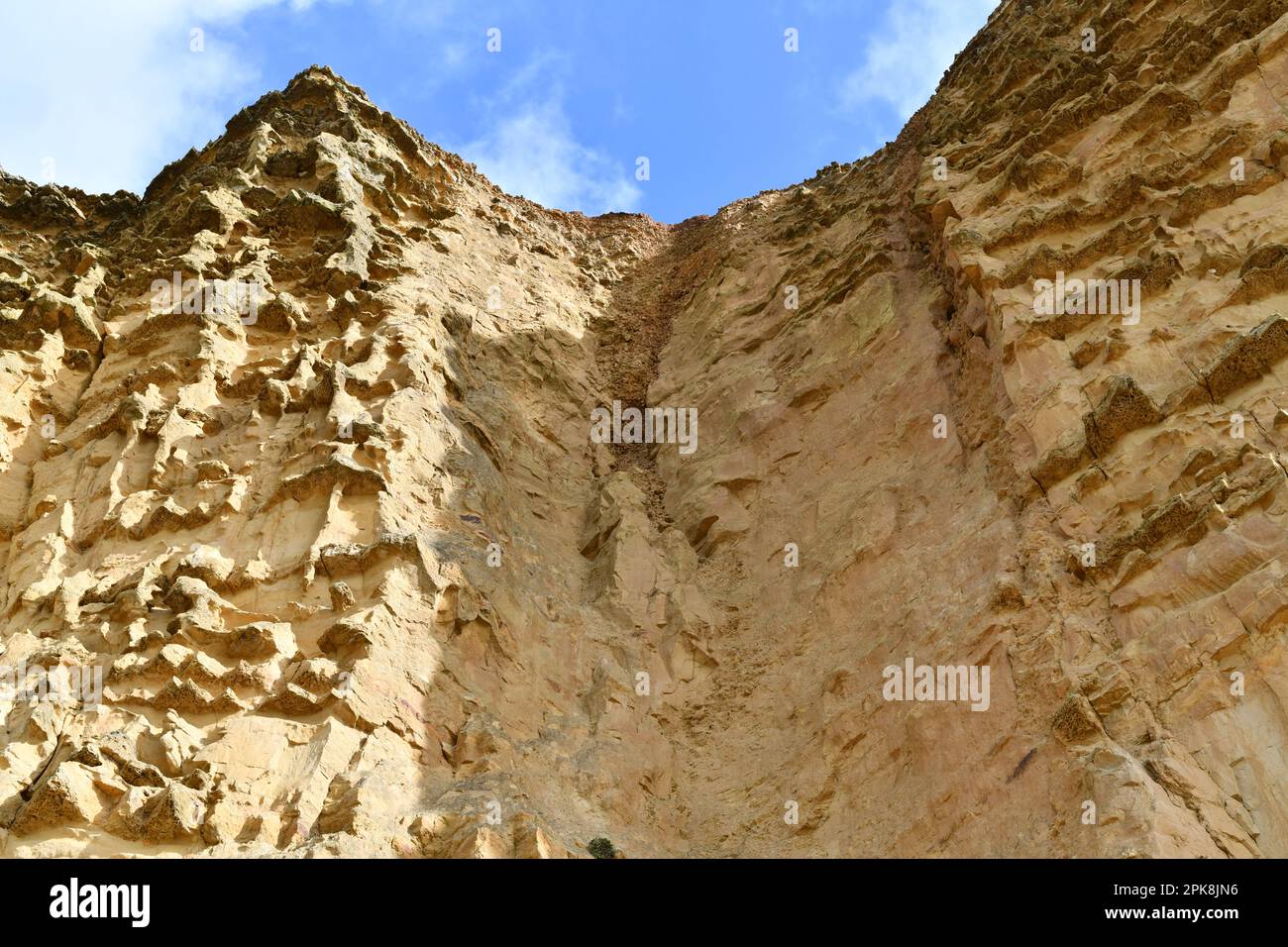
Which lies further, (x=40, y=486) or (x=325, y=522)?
(x=40, y=486)

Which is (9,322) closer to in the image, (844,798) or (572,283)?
(572,283)

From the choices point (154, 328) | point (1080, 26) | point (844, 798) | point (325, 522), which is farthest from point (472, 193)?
point (844, 798)

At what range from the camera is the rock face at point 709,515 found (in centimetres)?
1138

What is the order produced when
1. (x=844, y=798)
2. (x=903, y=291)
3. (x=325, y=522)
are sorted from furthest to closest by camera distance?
(x=903, y=291) → (x=325, y=522) → (x=844, y=798)

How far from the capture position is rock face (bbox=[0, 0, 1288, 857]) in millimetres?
11383

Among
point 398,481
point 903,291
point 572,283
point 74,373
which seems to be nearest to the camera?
point 398,481

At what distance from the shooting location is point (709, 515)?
61.3ft

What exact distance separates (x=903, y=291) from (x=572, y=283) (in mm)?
9111

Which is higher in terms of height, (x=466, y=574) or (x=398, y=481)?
(x=398, y=481)

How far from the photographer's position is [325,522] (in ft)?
48.6

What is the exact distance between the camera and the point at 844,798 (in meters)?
13.0
